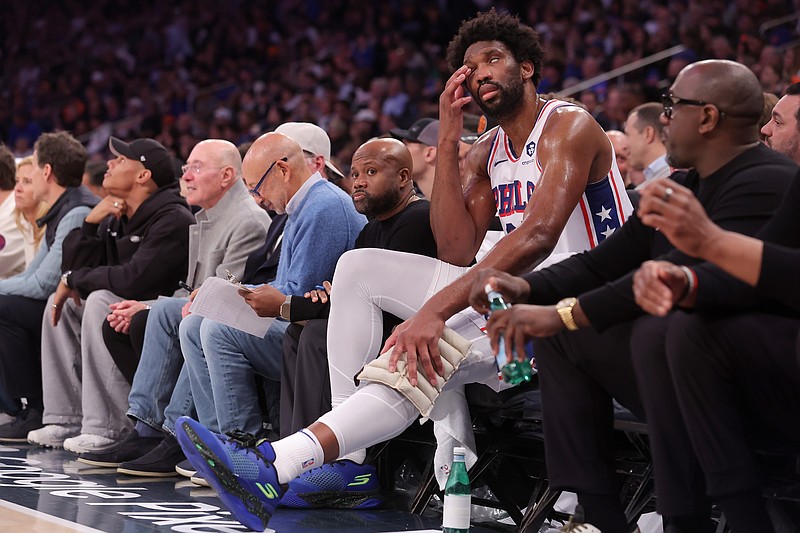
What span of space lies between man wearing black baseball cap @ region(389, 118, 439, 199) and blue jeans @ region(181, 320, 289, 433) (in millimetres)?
1726

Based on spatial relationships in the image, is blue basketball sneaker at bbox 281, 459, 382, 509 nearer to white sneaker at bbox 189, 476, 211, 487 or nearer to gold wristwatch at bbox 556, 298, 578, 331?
white sneaker at bbox 189, 476, 211, 487

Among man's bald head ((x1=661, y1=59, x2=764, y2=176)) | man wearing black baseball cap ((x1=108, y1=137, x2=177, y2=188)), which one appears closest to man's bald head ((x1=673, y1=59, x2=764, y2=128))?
man's bald head ((x1=661, y1=59, x2=764, y2=176))

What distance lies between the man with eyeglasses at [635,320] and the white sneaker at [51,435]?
310 cm

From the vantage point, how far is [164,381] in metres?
4.53

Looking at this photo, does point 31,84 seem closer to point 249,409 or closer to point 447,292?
point 249,409

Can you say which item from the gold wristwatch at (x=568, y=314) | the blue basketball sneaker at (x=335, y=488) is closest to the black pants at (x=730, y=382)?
the gold wristwatch at (x=568, y=314)

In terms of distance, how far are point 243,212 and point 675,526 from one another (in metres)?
2.93

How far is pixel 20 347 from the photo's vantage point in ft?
18.1

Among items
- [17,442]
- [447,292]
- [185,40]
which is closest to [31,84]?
[185,40]

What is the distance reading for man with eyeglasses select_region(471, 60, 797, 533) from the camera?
230cm

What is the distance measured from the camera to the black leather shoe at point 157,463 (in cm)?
423

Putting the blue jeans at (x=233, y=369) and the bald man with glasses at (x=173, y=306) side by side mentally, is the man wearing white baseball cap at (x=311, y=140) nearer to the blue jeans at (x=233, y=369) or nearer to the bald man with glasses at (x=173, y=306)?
the bald man with glasses at (x=173, y=306)

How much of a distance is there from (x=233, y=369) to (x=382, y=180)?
37.2 inches

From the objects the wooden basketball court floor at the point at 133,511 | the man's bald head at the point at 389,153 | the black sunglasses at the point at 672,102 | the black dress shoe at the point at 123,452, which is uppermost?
the black sunglasses at the point at 672,102
